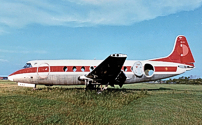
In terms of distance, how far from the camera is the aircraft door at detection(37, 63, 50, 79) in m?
15.1

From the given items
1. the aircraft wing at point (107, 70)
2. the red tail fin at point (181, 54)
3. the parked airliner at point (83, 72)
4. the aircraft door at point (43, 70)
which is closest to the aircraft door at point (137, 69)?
the parked airliner at point (83, 72)

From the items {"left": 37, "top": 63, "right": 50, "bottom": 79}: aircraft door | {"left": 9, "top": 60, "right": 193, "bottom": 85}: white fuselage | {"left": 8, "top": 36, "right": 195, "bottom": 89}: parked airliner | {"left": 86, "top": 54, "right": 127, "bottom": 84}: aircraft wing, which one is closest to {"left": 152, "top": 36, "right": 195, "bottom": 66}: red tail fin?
{"left": 8, "top": 36, "right": 195, "bottom": 89}: parked airliner

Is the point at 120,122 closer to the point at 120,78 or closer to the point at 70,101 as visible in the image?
the point at 70,101

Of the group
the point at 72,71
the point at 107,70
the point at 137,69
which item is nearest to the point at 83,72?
the point at 72,71

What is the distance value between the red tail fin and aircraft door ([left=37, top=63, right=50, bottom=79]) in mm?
12312

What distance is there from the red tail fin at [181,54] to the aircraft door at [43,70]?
12.3 metres

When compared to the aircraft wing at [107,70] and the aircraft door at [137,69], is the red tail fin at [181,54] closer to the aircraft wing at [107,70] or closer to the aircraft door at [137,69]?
the aircraft door at [137,69]

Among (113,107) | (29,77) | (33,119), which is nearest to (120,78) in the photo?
(113,107)

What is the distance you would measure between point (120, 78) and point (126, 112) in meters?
7.80

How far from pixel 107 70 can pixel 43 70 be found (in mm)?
6717

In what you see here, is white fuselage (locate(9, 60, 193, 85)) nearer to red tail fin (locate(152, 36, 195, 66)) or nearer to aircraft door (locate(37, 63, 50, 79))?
aircraft door (locate(37, 63, 50, 79))

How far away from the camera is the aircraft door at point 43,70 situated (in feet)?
49.6

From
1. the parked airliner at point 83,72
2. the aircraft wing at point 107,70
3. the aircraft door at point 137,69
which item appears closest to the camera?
the aircraft wing at point 107,70

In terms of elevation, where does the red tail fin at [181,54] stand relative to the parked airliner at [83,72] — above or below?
above
